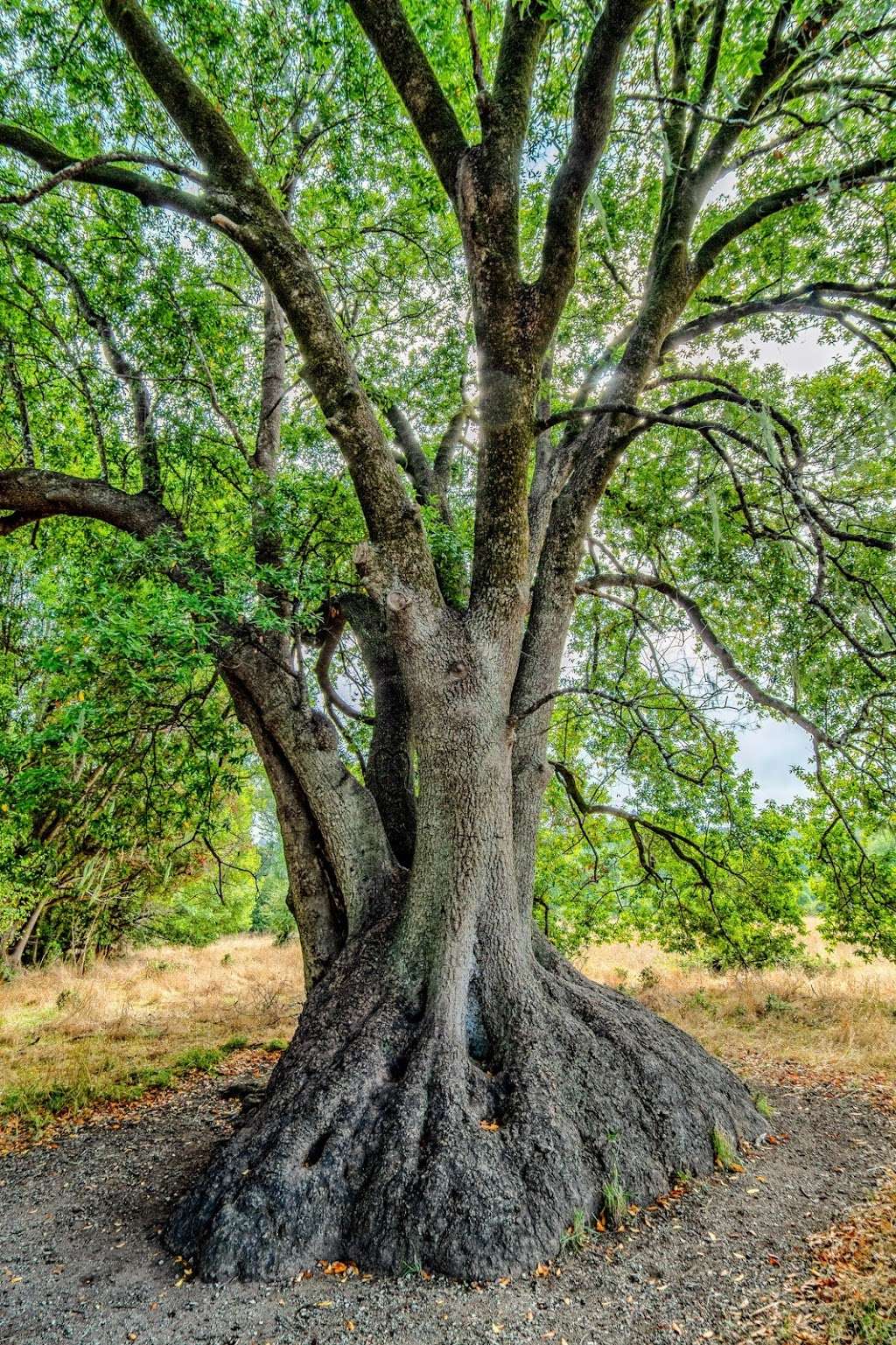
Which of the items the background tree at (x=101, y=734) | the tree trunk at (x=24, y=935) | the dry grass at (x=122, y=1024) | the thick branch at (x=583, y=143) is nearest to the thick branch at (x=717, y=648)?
the thick branch at (x=583, y=143)

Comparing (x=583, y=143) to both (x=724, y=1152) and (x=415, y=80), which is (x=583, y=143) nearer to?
(x=415, y=80)

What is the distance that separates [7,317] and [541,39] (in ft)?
16.5

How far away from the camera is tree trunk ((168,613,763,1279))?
2988 mm

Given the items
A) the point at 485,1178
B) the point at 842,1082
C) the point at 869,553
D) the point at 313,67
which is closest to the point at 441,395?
the point at 313,67

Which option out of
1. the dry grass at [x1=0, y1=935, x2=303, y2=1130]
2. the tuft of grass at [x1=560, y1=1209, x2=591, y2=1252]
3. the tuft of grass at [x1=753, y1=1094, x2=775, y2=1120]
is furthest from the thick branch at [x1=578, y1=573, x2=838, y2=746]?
the dry grass at [x1=0, y1=935, x2=303, y2=1130]

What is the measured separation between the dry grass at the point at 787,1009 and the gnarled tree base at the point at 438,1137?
2.78m

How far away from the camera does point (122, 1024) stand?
802 centimetres

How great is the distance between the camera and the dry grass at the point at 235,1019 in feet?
19.9

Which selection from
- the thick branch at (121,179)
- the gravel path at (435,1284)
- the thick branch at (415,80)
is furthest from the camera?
the thick branch at (415,80)

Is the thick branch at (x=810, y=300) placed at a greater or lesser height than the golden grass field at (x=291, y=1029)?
greater

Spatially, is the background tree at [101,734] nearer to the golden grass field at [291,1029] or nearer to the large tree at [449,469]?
the large tree at [449,469]

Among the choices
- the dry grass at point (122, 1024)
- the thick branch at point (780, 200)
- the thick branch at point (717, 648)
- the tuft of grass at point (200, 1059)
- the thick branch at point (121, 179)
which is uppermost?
the thick branch at point (780, 200)

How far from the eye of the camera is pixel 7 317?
19.0ft

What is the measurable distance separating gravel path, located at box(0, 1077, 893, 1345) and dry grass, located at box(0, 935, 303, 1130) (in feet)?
6.69
